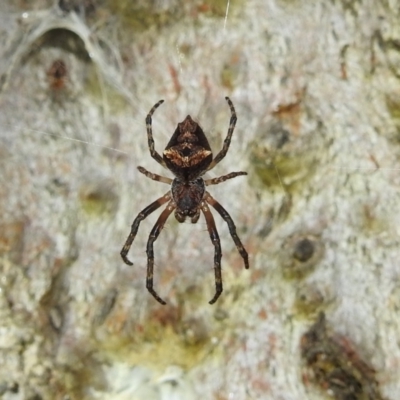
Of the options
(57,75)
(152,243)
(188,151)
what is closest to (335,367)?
(152,243)

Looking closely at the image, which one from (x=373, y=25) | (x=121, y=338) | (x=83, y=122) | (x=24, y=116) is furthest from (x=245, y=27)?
(x=121, y=338)

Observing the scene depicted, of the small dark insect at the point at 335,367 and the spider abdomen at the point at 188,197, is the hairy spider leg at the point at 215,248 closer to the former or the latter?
the spider abdomen at the point at 188,197

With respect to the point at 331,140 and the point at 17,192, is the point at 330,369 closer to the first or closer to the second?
the point at 331,140

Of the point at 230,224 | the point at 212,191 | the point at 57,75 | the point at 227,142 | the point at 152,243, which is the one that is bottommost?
the point at 152,243

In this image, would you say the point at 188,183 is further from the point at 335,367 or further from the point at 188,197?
the point at 335,367

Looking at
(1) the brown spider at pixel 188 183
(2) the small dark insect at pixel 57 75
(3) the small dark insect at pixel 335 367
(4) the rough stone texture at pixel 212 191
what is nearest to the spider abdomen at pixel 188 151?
(1) the brown spider at pixel 188 183

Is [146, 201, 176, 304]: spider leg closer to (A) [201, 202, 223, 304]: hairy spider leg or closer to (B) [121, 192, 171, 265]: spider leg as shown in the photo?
(B) [121, 192, 171, 265]: spider leg

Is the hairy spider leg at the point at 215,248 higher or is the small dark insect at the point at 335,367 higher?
the hairy spider leg at the point at 215,248
